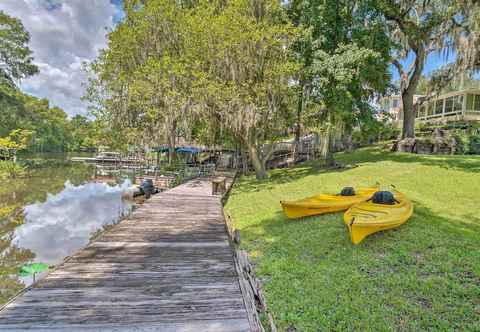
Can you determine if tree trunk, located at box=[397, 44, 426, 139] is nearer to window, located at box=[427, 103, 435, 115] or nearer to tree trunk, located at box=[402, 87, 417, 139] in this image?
tree trunk, located at box=[402, 87, 417, 139]

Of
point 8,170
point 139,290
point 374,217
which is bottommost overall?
point 8,170

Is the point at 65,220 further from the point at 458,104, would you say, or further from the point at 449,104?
the point at 449,104

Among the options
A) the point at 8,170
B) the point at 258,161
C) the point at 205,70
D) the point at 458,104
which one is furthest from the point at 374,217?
the point at 458,104

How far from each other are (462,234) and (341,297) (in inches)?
138

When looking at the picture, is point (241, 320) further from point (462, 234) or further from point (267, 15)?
point (267, 15)

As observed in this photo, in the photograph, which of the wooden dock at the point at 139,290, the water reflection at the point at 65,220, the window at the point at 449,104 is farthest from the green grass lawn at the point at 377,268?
the window at the point at 449,104

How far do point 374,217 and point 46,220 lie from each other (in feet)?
38.3

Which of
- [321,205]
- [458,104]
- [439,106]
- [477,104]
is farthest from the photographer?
[439,106]

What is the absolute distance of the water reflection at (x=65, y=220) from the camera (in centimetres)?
730

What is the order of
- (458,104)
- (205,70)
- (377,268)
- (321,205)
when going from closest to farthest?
(377,268) < (321,205) < (205,70) < (458,104)

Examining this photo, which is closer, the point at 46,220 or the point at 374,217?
the point at 374,217

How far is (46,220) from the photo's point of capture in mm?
9789

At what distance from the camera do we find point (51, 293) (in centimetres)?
296

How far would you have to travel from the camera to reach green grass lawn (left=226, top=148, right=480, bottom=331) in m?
3.00
